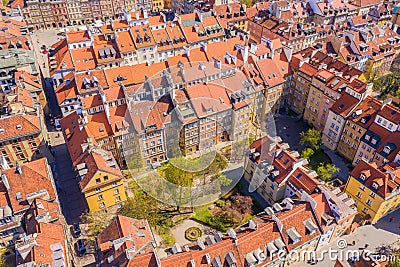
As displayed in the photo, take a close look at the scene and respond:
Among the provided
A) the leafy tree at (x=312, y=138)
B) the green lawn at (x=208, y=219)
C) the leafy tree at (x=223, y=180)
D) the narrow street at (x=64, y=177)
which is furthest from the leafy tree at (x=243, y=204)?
the narrow street at (x=64, y=177)

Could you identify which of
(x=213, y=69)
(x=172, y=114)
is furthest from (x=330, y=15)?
(x=172, y=114)

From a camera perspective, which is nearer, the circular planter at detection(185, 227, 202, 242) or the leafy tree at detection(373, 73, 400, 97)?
the circular planter at detection(185, 227, 202, 242)

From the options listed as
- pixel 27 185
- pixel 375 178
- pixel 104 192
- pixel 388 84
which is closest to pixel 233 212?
pixel 104 192

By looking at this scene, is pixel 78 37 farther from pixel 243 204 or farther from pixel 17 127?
pixel 243 204

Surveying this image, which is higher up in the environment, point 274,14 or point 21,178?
point 274,14

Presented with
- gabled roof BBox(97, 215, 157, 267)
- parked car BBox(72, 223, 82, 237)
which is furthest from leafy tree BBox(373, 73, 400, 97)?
parked car BBox(72, 223, 82, 237)

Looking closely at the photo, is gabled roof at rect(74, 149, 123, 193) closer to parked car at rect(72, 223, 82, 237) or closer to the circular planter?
parked car at rect(72, 223, 82, 237)

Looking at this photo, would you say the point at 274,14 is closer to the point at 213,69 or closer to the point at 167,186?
the point at 213,69
